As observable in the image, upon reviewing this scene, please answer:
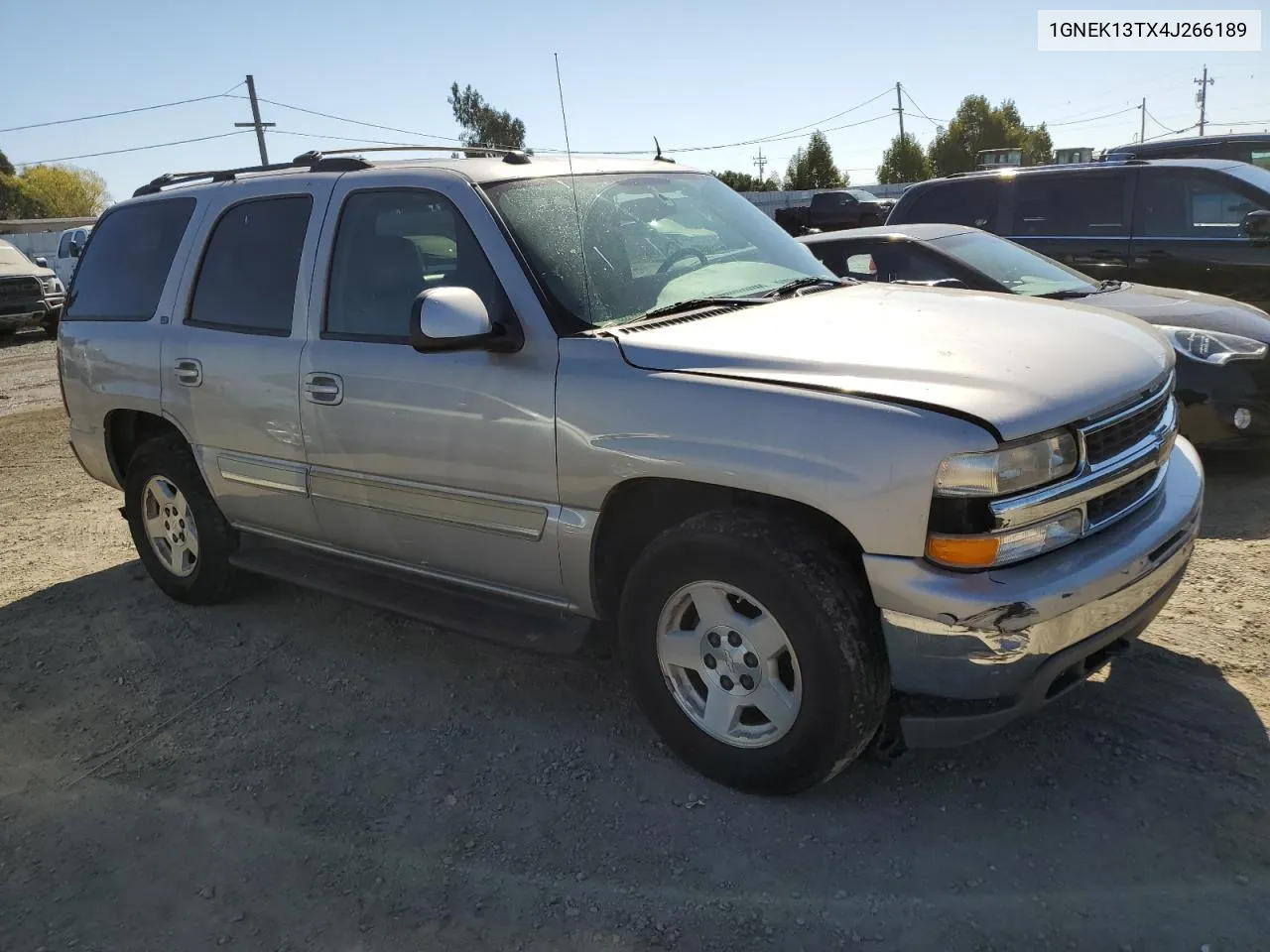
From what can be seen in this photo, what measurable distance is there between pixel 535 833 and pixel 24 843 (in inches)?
65.2

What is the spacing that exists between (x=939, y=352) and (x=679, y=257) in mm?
1201

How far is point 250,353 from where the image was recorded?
13.5 ft

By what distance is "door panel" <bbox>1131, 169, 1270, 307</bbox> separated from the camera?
7.11 meters

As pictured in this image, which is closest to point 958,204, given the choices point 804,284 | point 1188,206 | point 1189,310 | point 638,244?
point 1188,206

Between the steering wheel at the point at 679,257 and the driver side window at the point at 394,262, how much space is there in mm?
631

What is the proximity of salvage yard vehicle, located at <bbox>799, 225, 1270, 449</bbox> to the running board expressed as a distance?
8.40 feet

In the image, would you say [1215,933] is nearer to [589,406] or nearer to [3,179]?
[589,406]

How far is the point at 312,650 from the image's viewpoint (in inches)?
173

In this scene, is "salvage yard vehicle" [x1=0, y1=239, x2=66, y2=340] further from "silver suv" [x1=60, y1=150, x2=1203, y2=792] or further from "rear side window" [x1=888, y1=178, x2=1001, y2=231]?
"rear side window" [x1=888, y1=178, x2=1001, y2=231]

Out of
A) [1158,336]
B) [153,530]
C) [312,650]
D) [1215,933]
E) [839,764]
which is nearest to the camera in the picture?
[1215,933]

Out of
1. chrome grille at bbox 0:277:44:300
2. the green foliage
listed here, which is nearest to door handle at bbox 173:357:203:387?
chrome grille at bbox 0:277:44:300

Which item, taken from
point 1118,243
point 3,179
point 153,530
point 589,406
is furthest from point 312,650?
point 3,179

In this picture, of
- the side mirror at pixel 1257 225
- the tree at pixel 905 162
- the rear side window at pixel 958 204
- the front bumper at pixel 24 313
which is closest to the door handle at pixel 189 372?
the rear side window at pixel 958 204

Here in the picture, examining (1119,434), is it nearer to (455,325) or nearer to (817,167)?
(455,325)
